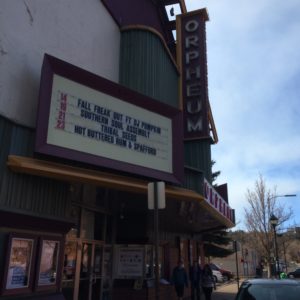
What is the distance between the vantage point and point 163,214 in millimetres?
14750

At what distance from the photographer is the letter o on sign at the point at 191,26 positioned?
59.9 feet

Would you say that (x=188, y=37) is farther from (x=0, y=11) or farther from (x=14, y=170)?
(x=14, y=170)

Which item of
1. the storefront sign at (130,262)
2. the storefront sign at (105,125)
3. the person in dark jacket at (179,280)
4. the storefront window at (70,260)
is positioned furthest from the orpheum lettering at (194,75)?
the storefront window at (70,260)

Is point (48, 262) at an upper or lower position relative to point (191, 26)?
lower

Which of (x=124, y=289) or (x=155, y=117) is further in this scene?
(x=124, y=289)

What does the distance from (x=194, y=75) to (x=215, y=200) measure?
5586 mm

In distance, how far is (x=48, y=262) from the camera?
9.70 meters

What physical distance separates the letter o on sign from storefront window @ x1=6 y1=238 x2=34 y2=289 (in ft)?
40.7

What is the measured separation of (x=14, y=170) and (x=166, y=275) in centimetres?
1142

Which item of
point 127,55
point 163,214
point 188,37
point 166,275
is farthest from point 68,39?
point 166,275

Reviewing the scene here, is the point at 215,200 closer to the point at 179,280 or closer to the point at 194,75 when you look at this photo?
the point at 179,280

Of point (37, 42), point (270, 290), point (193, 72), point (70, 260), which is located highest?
point (193, 72)

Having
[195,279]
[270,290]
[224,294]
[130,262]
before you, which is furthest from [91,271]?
[224,294]

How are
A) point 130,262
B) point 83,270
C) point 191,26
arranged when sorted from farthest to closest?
point 191,26, point 130,262, point 83,270
